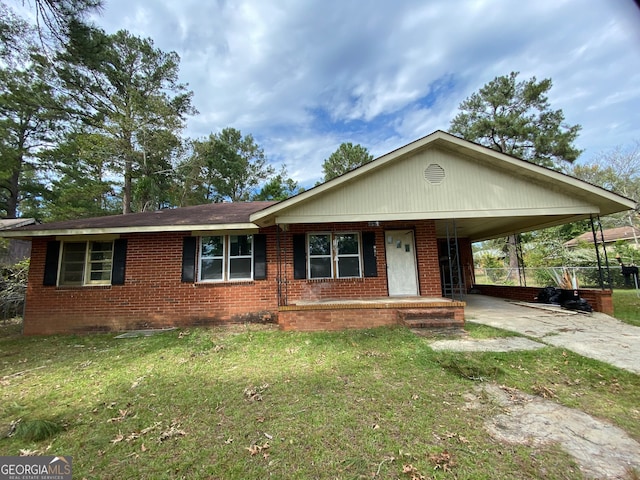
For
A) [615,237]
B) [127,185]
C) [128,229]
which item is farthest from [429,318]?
[615,237]

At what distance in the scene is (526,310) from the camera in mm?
8211

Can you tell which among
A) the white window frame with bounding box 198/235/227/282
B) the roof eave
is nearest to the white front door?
the roof eave

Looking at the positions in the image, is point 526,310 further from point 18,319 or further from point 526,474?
point 18,319

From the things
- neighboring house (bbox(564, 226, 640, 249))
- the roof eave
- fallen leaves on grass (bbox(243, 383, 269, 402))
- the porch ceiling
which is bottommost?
fallen leaves on grass (bbox(243, 383, 269, 402))

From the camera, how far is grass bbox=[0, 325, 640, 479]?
222 centimetres

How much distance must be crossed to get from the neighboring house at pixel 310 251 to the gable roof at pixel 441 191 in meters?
0.03

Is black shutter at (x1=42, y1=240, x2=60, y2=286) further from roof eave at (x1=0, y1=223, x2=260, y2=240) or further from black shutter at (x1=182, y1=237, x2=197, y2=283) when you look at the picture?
black shutter at (x1=182, y1=237, x2=197, y2=283)

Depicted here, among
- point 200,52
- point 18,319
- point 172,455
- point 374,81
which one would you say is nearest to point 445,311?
point 172,455

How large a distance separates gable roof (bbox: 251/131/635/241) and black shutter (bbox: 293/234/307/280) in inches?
43.3

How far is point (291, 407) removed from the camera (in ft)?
10.2

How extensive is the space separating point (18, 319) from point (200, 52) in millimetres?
11408

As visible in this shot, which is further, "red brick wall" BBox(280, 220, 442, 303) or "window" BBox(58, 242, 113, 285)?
"red brick wall" BBox(280, 220, 442, 303)

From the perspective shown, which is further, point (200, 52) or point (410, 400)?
point (200, 52)

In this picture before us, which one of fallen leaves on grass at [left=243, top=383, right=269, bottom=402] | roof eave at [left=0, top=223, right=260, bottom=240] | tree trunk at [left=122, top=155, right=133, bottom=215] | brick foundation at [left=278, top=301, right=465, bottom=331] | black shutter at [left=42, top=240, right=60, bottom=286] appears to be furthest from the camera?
tree trunk at [left=122, top=155, right=133, bottom=215]
